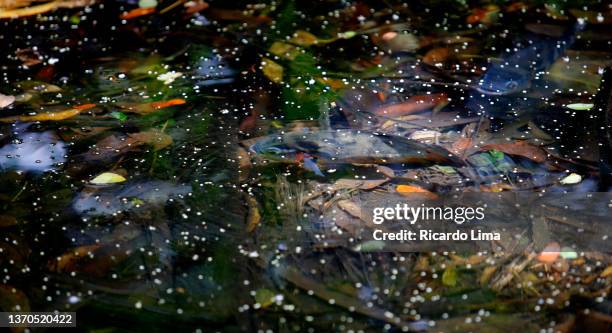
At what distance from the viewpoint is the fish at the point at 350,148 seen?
1.89 meters

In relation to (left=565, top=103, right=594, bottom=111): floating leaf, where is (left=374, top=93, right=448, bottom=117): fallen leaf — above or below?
below

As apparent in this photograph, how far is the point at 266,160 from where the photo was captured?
191 cm

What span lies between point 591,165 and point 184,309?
3.87 feet

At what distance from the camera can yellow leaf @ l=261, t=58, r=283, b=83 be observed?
231 centimetres

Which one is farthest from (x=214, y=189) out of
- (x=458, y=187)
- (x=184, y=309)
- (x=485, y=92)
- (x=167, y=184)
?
(x=485, y=92)

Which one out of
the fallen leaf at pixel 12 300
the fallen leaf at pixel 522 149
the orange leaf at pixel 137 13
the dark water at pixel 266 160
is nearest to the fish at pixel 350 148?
the dark water at pixel 266 160

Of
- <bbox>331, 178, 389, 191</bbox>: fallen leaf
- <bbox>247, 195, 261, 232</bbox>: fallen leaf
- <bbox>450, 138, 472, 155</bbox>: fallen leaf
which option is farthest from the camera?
<bbox>450, 138, 472, 155</bbox>: fallen leaf

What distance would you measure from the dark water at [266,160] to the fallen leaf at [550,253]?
25 mm

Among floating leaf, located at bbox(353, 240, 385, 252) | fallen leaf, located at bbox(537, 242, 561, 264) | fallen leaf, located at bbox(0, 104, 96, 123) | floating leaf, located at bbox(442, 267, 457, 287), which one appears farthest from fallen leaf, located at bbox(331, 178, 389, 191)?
fallen leaf, located at bbox(0, 104, 96, 123)

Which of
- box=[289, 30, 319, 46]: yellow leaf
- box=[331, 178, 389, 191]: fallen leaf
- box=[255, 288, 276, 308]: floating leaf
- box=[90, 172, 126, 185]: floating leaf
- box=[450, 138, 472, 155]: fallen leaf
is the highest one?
box=[289, 30, 319, 46]: yellow leaf

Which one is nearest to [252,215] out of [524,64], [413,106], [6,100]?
[413,106]

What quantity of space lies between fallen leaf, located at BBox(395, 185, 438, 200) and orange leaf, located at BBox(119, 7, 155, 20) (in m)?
1.55

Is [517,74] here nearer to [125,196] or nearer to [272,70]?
[272,70]

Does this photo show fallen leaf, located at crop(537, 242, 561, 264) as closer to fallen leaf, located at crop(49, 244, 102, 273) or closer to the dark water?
the dark water
